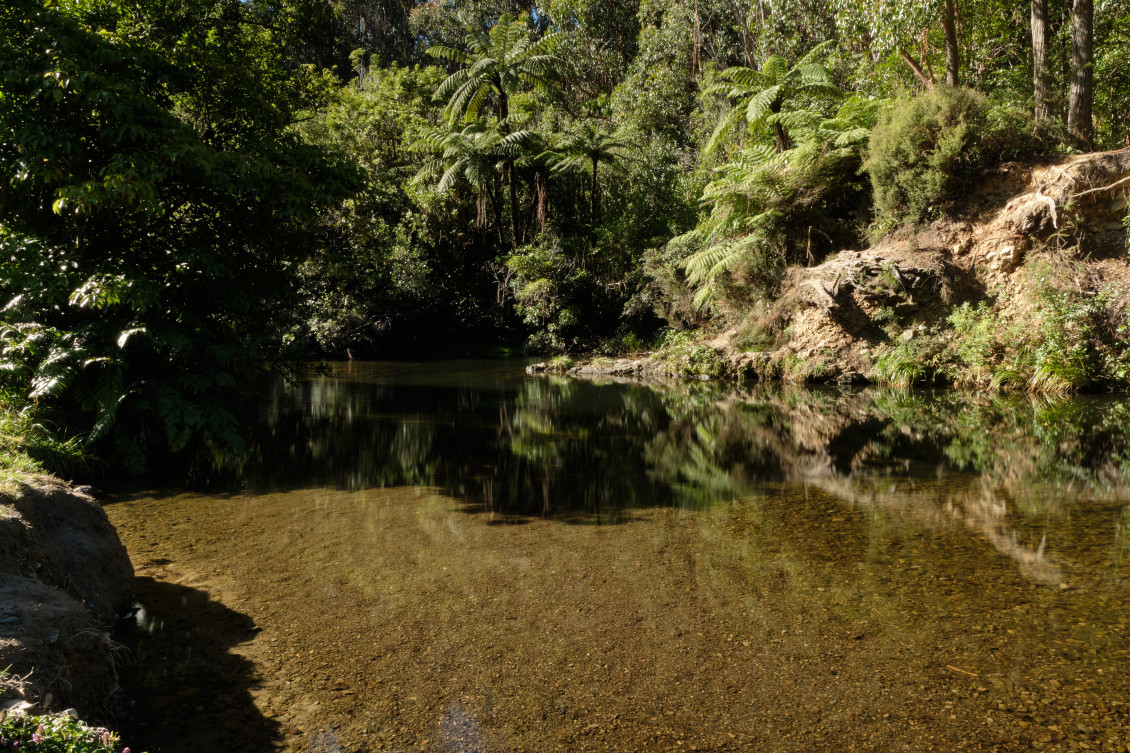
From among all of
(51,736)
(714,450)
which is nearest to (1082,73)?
(714,450)

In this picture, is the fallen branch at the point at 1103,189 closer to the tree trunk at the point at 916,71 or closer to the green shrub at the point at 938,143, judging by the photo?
the green shrub at the point at 938,143

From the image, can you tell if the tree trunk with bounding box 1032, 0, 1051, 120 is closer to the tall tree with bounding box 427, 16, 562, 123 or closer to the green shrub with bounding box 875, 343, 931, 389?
the green shrub with bounding box 875, 343, 931, 389

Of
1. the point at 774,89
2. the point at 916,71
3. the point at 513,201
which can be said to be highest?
the point at 916,71

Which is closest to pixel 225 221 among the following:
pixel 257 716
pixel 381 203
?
pixel 257 716

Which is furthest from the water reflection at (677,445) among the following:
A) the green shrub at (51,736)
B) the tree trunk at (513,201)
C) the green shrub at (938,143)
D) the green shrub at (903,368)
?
the tree trunk at (513,201)

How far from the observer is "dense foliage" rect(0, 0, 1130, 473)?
649cm

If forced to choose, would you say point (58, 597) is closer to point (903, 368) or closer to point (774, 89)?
point (903, 368)

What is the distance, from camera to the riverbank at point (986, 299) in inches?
426

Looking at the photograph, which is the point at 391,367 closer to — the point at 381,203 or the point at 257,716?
the point at 381,203

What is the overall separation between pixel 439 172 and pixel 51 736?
71.0 ft

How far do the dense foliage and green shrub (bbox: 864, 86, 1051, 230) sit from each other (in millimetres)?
51

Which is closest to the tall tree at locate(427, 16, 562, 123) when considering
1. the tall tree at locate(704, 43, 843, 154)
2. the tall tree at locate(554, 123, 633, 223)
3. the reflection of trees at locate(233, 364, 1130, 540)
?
the tall tree at locate(554, 123, 633, 223)

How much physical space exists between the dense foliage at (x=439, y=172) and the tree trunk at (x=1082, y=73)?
0.34m

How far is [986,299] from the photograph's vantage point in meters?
12.7
